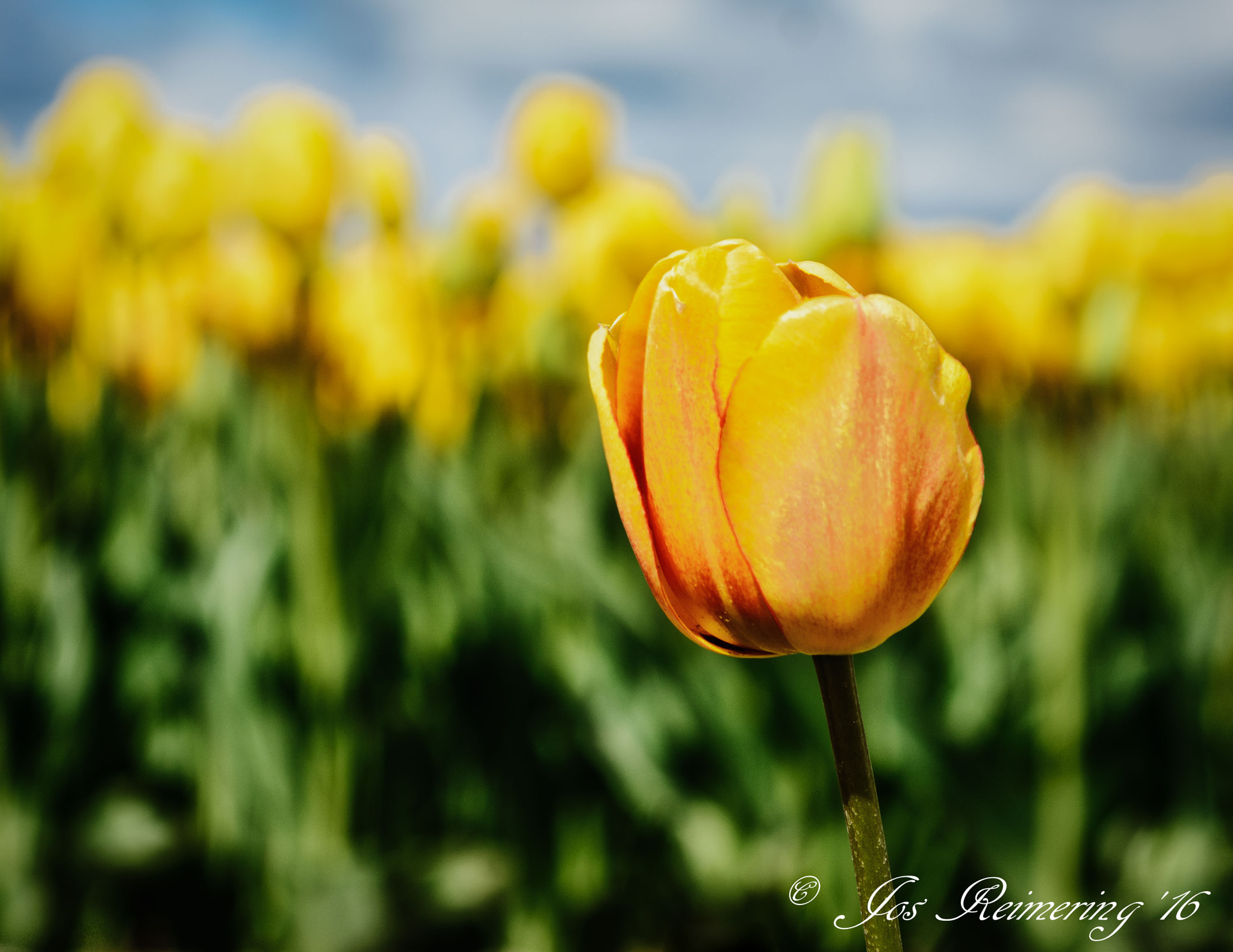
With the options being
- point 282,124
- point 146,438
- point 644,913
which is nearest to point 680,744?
point 644,913

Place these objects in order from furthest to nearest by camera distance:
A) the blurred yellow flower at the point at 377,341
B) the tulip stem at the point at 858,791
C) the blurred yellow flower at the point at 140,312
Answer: the blurred yellow flower at the point at 140,312, the blurred yellow flower at the point at 377,341, the tulip stem at the point at 858,791

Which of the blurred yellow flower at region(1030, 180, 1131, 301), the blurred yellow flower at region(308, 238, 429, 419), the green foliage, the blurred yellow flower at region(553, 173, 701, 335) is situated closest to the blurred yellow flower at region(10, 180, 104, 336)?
the green foliage

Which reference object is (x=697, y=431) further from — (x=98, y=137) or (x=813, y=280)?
(x=98, y=137)

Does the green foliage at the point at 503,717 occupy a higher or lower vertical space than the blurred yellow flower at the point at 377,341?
lower

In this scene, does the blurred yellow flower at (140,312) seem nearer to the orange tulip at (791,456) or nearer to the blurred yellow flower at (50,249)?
Answer: the blurred yellow flower at (50,249)

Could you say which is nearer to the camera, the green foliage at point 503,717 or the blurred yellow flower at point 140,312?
the green foliage at point 503,717

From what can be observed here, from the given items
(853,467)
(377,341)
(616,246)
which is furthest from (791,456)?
(377,341)

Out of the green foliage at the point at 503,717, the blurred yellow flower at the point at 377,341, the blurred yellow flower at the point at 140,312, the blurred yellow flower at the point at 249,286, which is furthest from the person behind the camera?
the blurred yellow flower at the point at 140,312

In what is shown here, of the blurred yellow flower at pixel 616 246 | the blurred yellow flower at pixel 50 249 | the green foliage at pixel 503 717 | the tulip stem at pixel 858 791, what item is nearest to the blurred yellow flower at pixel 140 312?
the blurred yellow flower at pixel 50 249

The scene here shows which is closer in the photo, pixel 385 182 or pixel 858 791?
pixel 858 791
